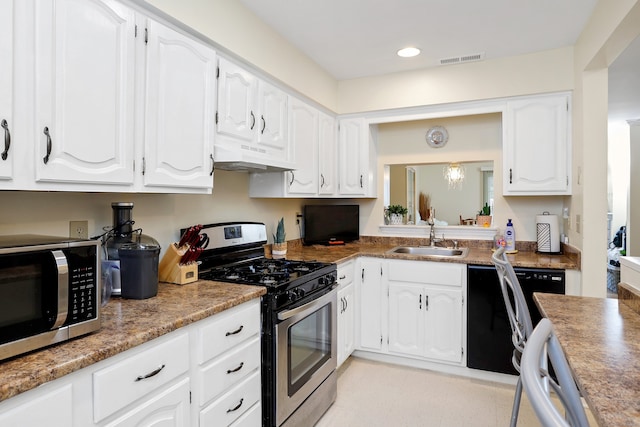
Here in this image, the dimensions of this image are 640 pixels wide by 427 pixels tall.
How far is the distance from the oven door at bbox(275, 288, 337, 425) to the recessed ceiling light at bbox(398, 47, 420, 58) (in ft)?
6.02

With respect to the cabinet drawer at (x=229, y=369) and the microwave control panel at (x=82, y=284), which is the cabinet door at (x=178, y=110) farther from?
the cabinet drawer at (x=229, y=369)

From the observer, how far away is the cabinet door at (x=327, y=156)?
325 centimetres

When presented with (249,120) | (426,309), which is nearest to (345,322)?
(426,309)

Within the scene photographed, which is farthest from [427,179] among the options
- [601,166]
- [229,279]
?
[229,279]

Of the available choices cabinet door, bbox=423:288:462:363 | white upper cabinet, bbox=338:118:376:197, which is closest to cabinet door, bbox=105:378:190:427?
cabinet door, bbox=423:288:462:363

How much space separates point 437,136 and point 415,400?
88.4 inches

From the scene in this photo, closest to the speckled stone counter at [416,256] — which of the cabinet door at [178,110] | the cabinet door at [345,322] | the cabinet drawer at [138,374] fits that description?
the cabinet door at [345,322]

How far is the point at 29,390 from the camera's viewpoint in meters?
0.92

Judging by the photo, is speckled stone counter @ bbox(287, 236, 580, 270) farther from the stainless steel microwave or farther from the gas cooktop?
the stainless steel microwave

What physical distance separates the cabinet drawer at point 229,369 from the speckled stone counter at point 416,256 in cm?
103

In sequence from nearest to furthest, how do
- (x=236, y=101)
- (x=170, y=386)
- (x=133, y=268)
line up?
(x=170, y=386) < (x=133, y=268) < (x=236, y=101)

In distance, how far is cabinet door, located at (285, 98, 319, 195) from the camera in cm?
283

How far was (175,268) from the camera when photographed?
6.22ft

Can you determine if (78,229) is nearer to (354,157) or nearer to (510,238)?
(354,157)
